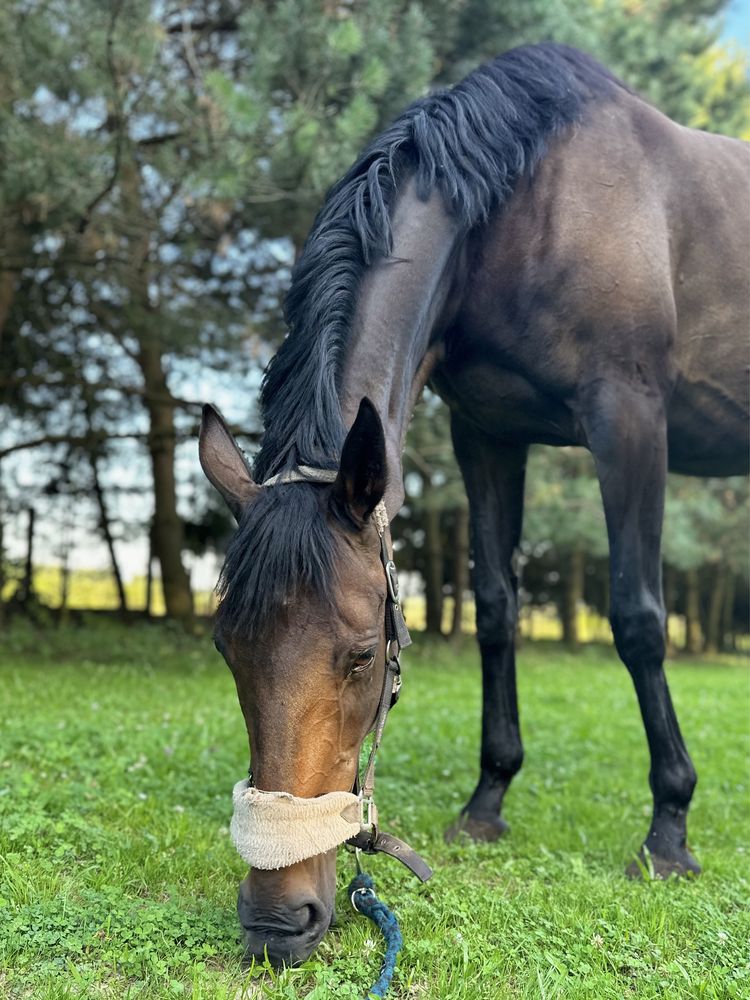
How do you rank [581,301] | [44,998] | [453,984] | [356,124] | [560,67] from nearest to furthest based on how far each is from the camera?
[44,998] < [453,984] < [581,301] < [560,67] < [356,124]

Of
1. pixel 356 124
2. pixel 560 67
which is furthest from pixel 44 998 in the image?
pixel 356 124

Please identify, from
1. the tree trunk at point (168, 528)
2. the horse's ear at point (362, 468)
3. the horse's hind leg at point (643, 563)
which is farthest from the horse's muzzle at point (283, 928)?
the tree trunk at point (168, 528)

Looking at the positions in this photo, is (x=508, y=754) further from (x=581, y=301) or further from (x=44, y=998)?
(x=44, y=998)

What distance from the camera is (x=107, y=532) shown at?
48.7 feet

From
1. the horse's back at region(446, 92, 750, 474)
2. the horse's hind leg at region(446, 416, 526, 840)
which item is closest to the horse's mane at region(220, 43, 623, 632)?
the horse's back at region(446, 92, 750, 474)

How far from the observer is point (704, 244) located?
3594mm

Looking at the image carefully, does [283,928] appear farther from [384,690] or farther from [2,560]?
[2,560]

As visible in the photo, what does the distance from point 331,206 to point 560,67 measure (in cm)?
132

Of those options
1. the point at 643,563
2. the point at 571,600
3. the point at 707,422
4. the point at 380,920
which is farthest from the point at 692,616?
the point at 380,920

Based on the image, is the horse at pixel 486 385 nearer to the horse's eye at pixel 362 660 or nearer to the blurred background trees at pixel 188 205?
the horse's eye at pixel 362 660

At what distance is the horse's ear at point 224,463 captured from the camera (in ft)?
7.36

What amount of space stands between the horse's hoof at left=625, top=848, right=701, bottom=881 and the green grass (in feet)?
0.18

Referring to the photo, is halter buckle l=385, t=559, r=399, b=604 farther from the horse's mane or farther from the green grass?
the green grass

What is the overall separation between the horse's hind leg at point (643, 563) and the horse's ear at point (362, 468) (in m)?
1.26
